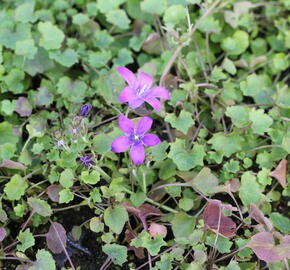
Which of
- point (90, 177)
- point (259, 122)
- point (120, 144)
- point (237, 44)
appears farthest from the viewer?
point (237, 44)

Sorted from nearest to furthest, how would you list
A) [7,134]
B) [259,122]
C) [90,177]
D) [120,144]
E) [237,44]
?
[120,144]
[90,177]
[259,122]
[7,134]
[237,44]

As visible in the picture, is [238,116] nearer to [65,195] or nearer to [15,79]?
[65,195]

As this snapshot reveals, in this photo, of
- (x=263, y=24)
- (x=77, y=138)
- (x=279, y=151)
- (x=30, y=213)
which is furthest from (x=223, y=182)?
(x=263, y=24)

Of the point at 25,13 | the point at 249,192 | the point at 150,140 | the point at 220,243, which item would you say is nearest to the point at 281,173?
the point at 249,192

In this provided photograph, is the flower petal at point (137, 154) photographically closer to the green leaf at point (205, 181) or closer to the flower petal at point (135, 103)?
the flower petal at point (135, 103)

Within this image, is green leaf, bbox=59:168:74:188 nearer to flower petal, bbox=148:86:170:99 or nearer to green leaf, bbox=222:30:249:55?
flower petal, bbox=148:86:170:99

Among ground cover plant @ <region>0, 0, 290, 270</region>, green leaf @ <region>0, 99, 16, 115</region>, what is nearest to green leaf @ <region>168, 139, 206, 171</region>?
ground cover plant @ <region>0, 0, 290, 270</region>
